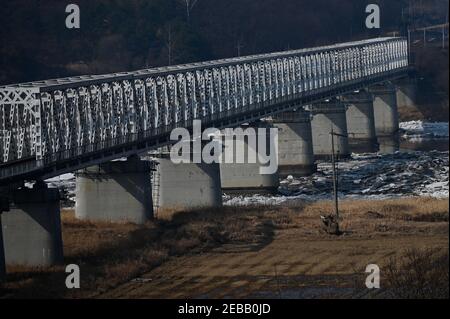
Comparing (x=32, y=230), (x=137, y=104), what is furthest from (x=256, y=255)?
(x=137, y=104)

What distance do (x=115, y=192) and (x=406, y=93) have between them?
66.4m

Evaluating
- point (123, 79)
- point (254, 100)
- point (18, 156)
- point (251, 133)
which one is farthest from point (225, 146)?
point (18, 156)

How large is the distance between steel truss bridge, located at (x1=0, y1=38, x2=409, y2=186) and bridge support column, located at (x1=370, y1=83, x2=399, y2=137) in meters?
4.91

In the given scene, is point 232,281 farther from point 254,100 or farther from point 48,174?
point 254,100

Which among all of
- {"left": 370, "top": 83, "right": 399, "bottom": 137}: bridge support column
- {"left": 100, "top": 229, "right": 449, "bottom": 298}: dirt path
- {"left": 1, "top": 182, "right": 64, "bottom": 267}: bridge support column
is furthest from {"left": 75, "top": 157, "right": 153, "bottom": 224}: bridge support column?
{"left": 370, "top": 83, "right": 399, "bottom": 137}: bridge support column

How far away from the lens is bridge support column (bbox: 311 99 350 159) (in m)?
87.4

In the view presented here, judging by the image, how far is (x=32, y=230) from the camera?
42.6 m

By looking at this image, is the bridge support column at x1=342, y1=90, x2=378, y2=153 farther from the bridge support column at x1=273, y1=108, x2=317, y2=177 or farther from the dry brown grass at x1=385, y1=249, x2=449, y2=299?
the dry brown grass at x1=385, y1=249, x2=449, y2=299

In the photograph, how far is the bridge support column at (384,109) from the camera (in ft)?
341

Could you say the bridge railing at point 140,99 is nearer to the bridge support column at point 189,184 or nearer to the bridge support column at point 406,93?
the bridge support column at point 189,184

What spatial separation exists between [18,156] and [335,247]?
Result: 1270 cm

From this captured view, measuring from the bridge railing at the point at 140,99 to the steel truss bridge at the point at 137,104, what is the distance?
51 mm

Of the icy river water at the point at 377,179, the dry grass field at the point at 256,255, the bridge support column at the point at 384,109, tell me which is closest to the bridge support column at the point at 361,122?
the icy river water at the point at 377,179

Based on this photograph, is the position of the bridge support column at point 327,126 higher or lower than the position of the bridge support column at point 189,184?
higher
